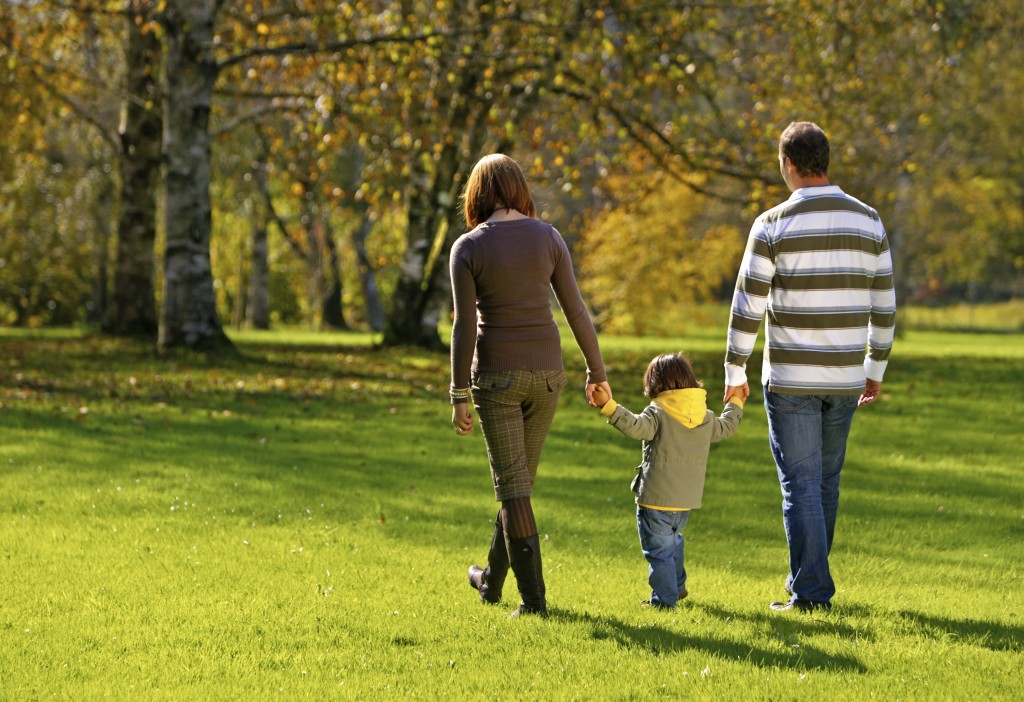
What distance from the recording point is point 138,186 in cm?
2195

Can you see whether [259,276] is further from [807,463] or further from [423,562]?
[807,463]

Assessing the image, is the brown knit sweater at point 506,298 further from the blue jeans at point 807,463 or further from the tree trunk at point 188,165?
the tree trunk at point 188,165

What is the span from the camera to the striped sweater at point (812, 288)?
552 centimetres

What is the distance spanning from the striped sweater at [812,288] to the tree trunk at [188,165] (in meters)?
12.9

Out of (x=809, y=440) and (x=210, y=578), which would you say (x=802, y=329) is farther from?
(x=210, y=578)

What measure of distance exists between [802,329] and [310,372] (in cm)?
1313

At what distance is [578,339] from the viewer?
5.30 m

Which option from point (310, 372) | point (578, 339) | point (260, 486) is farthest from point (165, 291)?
point (578, 339)

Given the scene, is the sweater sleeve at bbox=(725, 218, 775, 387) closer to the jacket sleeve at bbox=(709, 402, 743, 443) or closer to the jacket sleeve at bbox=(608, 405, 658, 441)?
the jacket sleeve at bbox=(709, 402, 743, 443)

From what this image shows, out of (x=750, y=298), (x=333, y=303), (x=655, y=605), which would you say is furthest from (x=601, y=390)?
(x=333, y=303)

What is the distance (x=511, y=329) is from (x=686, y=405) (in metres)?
0.96

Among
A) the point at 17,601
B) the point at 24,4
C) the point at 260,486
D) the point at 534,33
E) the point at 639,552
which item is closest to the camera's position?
the point at 17,601

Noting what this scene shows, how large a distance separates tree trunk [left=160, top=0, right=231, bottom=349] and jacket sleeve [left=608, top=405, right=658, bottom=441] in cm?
1295

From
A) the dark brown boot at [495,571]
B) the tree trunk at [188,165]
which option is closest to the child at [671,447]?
the dark brown boot at [495,571]
